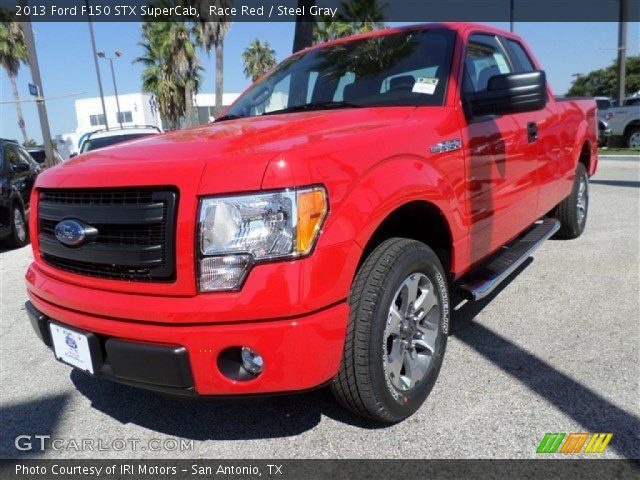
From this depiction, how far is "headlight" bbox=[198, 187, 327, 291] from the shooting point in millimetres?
1715

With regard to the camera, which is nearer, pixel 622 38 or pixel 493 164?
pixel 493 164

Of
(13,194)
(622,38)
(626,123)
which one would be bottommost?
(626,123)

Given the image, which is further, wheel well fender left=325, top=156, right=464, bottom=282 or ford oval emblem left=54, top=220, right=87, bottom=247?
ford oval emblem left=54, top=220, right=87, bottom=247

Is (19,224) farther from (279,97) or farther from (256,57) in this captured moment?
(256,57)

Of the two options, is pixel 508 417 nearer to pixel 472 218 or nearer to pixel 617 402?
pixel 617 402

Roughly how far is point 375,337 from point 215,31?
2487 centimetres

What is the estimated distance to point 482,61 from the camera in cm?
323

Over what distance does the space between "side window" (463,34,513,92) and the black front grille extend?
1.86 m

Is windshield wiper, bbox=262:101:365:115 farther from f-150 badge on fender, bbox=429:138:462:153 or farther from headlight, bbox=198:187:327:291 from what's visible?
headlight, bbox=198:187:327:291

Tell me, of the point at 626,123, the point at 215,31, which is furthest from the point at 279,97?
the point at 215,31

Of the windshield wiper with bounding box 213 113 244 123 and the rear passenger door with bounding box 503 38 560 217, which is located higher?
the windshield wiper with bounding box 213 113 244 123

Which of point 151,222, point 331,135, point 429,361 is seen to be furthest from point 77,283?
point 429,361

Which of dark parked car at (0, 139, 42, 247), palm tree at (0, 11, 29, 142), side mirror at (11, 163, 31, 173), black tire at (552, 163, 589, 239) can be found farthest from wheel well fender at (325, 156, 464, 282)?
palm tree at (0, 11, 29, 142)

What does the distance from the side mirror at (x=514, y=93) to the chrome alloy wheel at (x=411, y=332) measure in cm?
102
